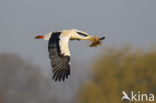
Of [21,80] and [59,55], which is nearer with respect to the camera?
[59,55]

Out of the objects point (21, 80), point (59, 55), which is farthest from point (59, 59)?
point (21, 80)

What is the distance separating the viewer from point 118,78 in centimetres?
2231

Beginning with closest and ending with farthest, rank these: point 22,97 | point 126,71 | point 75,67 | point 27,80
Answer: point 126,71, point 22,97, point 27,80, point 75,67

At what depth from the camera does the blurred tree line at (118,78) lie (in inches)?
854

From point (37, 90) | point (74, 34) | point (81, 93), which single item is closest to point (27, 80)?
point (37, 90)

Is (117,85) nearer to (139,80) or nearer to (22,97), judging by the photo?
(139,80)

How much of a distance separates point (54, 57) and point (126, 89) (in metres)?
9.76

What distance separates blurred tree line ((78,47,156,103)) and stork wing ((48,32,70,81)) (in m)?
9.46

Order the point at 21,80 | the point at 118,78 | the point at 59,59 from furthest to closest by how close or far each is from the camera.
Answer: the point at 21,80 < the point at 118,78 < the point at 59,59

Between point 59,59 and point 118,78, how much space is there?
1045cm

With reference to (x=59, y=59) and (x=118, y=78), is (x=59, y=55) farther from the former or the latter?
(x=118, y=78)

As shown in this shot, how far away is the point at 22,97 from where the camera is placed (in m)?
28.8

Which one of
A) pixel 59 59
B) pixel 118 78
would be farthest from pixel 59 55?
pixel 118 78

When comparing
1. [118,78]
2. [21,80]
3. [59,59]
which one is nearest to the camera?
[59,59]
